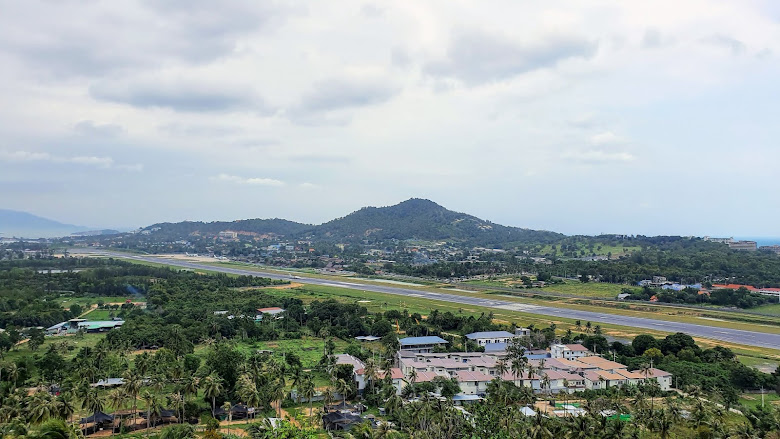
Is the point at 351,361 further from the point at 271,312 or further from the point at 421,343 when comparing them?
the point at 271,312

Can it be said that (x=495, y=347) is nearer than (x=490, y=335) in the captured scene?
Yes

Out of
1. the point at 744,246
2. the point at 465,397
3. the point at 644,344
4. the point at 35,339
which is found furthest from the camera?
the point at 744,246

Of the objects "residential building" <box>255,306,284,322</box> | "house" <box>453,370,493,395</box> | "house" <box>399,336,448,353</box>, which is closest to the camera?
"house" <box>453,370,493,395</box>

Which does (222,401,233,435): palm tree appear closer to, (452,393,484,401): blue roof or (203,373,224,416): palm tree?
(203,373,224,416): palm tree

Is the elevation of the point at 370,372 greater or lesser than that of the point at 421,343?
greater

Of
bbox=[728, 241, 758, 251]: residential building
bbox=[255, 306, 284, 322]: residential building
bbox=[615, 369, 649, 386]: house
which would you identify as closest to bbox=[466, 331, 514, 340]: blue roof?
bbox=[615, 369, 649, 386]: house

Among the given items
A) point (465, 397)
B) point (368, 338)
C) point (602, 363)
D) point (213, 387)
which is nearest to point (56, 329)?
point (368, 338)
